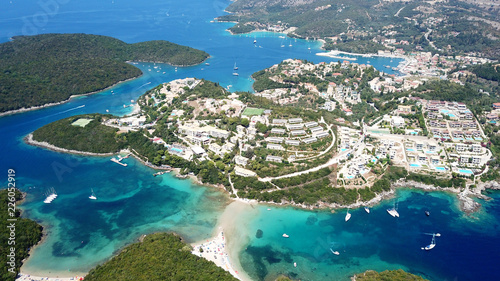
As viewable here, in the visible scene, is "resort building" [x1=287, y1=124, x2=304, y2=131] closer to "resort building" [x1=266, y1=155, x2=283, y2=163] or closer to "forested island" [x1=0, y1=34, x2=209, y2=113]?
"resort building" [x1=266, y1=155, x2=283, y2=163]

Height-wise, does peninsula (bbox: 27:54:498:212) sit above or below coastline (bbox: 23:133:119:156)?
above

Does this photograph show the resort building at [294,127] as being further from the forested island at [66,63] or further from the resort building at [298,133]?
the forested island at [66,63]

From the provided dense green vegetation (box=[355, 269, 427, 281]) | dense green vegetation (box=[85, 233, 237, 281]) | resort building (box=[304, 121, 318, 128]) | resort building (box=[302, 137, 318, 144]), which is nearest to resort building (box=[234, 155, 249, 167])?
resort building (box=[302, 137, 318, 144])

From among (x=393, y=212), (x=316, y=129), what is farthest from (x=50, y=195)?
(x=393, y=212)

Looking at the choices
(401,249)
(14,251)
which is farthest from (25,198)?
(401,249)

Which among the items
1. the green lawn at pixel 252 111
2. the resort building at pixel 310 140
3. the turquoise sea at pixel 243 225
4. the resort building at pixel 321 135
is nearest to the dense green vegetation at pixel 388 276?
the turquoise sea at pixel 243 225

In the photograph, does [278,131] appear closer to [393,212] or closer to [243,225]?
[243,225]
